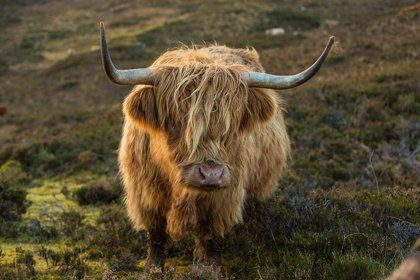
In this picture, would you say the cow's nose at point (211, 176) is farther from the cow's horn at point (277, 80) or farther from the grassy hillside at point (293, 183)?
the cow's horn at point (277, 80)

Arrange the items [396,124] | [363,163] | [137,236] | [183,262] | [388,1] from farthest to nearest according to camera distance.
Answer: [388,1] < [396,124] < [363,163] < [137,236] < [183,262]

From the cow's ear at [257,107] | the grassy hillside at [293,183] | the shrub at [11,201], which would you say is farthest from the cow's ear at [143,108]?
the shrub at [11,201]

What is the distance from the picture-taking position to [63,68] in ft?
78.5

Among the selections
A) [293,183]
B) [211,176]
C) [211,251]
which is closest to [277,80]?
[211,176]

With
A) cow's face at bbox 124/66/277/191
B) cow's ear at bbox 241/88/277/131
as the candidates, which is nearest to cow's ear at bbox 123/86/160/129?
cow's face at bbox 124/66/277/191

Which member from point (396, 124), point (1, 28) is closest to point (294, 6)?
point (1, 28)

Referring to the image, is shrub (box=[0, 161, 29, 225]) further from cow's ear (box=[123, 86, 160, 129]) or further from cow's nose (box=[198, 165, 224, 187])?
cow's nose (box=[198, 165, 224, 187])

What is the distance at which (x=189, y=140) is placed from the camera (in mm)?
2900

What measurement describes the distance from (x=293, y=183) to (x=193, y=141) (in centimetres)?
296

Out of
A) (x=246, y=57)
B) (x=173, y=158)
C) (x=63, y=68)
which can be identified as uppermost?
(x=246, y=57)

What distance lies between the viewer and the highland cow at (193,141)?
9.55ft

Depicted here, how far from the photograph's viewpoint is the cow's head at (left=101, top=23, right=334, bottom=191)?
2869 mm

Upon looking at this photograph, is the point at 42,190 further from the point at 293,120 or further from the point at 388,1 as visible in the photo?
the point at 388,1

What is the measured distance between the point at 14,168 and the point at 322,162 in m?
5.44
